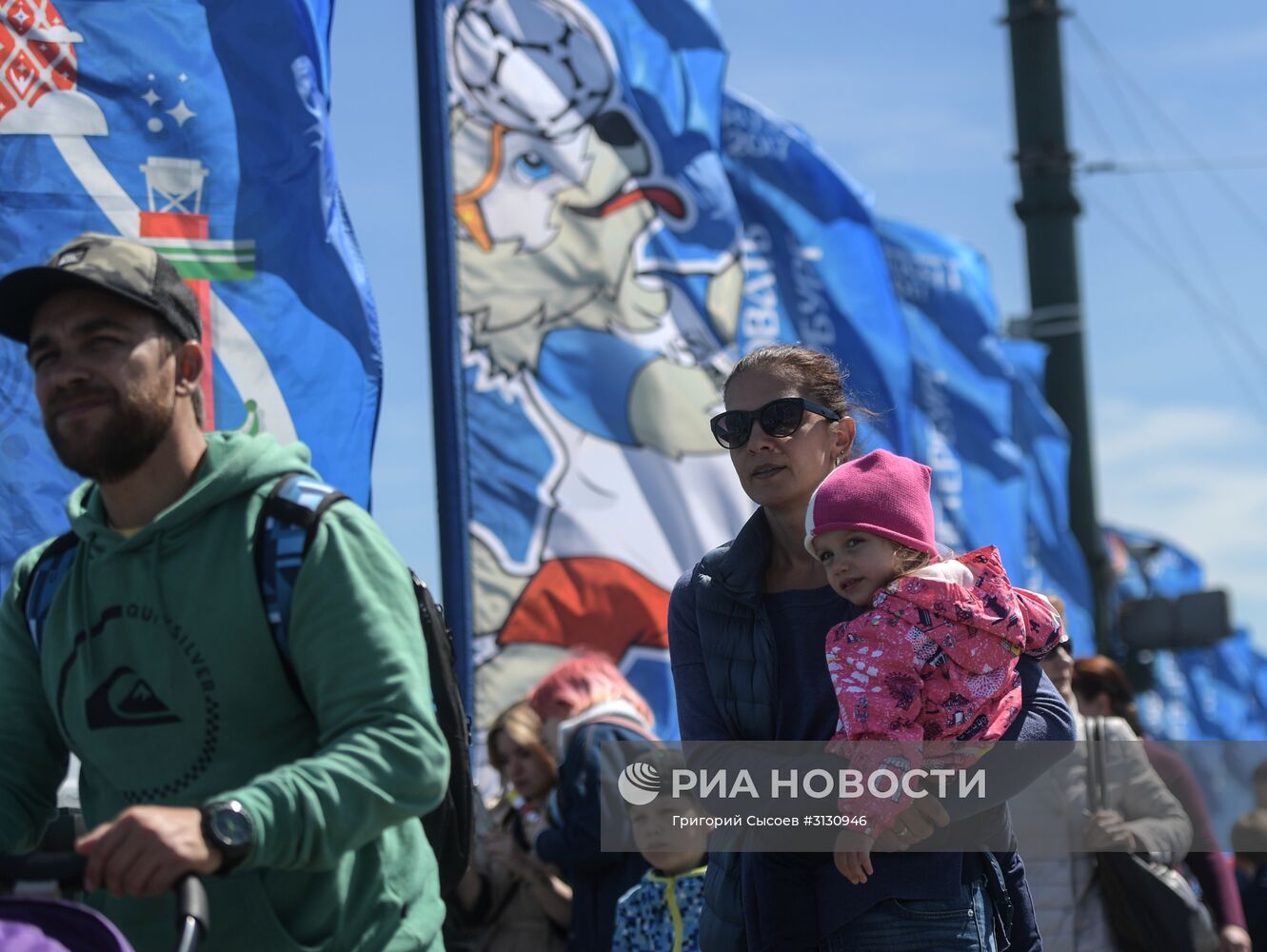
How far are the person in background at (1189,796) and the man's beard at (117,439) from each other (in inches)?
171

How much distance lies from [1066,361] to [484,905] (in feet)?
43.2

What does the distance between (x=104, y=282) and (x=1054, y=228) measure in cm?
1702

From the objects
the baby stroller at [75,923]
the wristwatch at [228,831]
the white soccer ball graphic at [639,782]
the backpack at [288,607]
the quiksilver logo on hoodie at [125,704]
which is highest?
the white soccer ball graphic at [639,782]

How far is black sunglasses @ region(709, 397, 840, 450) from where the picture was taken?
404 cm

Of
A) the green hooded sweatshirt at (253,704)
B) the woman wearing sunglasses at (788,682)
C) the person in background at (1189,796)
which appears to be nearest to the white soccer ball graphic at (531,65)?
the person in background at (1189,796)

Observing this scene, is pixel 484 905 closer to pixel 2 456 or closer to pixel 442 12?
pixel 2 456

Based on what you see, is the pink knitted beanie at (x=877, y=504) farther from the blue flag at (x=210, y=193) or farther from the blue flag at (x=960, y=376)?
the blue flag at (x=960, y=376)

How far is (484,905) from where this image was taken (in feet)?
23.6

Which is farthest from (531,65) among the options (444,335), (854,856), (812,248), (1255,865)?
(854,856)

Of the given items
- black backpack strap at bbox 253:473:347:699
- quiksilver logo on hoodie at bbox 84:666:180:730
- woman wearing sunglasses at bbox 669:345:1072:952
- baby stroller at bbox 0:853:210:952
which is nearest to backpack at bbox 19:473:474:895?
black backpack strap at bbox 253:473:347:699

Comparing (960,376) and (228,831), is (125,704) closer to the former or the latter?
(228,831)

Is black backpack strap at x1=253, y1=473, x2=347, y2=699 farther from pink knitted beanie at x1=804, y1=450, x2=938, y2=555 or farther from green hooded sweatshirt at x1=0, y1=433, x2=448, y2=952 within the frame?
pink knitted beanie at x1=804, y1=450, x2=938, y2=555

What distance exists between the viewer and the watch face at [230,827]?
8.43ft

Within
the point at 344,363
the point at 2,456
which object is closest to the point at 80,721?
the point at 2,456
